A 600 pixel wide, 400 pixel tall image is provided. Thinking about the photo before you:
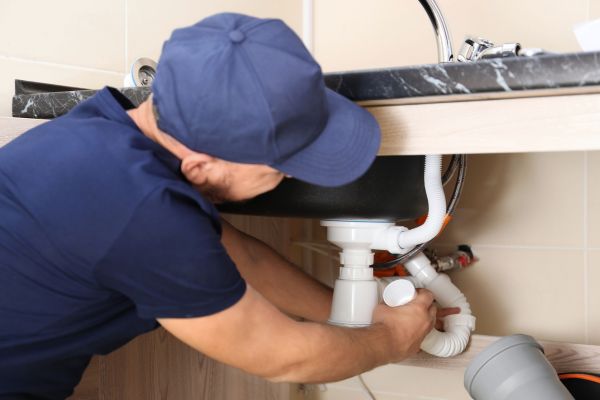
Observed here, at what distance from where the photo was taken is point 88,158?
28.3 inches

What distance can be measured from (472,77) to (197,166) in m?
0.31

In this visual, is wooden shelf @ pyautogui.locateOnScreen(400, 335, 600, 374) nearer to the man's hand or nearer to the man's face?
the man's hand

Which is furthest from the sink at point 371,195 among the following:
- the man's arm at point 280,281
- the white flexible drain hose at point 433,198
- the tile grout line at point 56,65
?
the tile grout line at point 56,65

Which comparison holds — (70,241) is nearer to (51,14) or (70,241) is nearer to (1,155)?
(1,155)

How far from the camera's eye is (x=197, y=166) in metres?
0.79

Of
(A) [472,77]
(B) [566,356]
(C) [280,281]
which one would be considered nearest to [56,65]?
(C) [280,281]

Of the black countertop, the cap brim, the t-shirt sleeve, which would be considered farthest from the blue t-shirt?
the black countertop

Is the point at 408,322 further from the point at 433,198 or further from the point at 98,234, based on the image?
the point at 98,234

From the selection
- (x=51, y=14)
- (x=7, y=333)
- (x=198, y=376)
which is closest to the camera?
(x=7, y=333)

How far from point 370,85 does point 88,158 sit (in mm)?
324

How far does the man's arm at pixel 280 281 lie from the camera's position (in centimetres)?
118

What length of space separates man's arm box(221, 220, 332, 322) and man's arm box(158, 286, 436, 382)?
260 millimetres

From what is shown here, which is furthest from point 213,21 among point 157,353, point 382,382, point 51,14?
point 382,382

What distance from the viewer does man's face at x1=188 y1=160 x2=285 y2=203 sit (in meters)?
0.79
